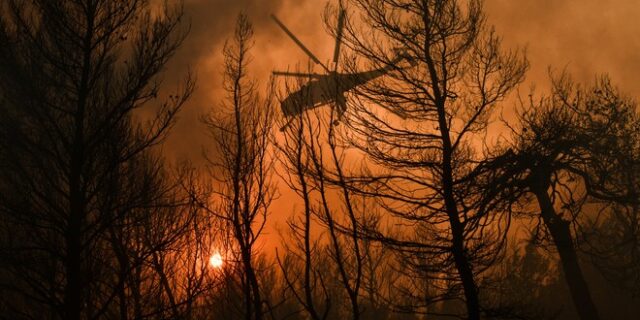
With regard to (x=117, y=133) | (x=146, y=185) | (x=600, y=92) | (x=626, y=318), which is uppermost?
(x=600, y=92)

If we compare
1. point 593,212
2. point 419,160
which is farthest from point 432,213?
point 593,212

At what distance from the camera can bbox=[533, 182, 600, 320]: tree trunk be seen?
32.8 ft

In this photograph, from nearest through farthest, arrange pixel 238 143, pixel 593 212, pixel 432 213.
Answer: pixel 432 213 → pixel 238 143 → pixel 593 212

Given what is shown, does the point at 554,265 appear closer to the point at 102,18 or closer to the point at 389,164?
the point at 389,164

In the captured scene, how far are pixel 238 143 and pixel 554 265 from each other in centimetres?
2479

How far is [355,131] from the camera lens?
6750 mm

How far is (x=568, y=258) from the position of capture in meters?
10.7

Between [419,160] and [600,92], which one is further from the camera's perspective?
[600,92]

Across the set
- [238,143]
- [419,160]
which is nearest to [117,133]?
[238,143]

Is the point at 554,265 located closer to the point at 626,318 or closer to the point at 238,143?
the point at 626,318

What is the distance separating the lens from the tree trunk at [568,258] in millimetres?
9984

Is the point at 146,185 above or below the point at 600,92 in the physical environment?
below

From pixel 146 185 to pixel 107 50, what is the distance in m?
1.67

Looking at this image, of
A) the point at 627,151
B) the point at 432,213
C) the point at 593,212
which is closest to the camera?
the point at 432,213
